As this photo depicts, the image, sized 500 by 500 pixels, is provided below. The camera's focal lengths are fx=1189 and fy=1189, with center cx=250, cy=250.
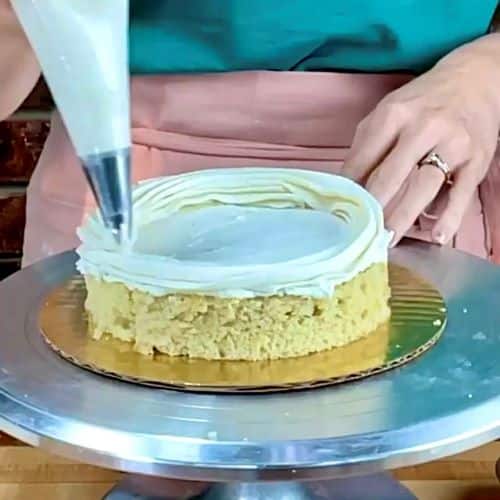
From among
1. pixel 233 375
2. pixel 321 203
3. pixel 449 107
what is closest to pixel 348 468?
pixel 233 375

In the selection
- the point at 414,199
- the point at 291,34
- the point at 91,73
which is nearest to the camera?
the point at 91,73

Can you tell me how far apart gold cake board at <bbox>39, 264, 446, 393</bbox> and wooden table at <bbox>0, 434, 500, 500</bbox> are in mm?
180

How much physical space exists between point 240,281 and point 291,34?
320 millimetres

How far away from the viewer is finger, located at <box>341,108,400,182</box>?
76cm

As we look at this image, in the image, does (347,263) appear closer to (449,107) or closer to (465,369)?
(465,369)

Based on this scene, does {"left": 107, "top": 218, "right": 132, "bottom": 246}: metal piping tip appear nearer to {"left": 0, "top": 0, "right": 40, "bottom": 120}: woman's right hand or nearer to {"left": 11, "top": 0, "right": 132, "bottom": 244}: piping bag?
{"left": 11, "top": 0, "right": 132, "bottom": 244}: piping bag

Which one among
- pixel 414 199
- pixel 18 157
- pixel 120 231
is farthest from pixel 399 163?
pixel 18 157

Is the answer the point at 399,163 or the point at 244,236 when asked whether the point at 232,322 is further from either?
the point at 399,163

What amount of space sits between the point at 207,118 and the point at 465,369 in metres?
0.36

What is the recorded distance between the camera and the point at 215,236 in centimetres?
65

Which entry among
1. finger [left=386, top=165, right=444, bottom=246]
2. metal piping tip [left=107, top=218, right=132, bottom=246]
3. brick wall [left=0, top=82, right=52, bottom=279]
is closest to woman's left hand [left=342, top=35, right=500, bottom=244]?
finger [left=386, top=165, right=444, bottom=246]

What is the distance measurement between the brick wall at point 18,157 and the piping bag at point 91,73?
85cm

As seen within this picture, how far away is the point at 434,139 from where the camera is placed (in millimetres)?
776

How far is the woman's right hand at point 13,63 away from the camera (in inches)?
29.8
